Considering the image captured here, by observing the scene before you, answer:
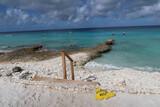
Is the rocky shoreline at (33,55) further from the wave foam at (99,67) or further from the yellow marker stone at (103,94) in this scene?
the yellow marker stone at (103,94)

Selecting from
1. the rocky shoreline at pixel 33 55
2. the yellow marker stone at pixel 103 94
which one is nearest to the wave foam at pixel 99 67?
the rocky shoreline at pixel 33 55

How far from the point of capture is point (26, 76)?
12.3 meters

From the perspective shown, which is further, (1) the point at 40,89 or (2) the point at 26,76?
(2) the point at 26,76

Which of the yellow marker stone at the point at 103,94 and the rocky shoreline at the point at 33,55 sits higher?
the yellow marker stone at the point at 103,94

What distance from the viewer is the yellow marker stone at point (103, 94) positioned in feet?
26.8

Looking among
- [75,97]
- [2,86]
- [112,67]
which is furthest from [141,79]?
[2,86]

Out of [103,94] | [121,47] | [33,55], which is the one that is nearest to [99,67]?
[103,94]

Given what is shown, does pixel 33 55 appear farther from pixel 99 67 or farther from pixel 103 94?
pixel 103 94

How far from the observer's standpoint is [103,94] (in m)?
8.30

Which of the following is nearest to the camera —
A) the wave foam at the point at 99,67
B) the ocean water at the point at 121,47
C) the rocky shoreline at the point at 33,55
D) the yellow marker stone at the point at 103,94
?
the yellow marker stone at the point at 103,94

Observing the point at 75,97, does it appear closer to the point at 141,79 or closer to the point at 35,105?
the point at 35,105

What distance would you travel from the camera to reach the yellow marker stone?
8156 millimetres

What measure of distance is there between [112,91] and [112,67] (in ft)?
29.7

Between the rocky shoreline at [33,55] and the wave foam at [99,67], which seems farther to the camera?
the rocky shoreline at [33,55]
